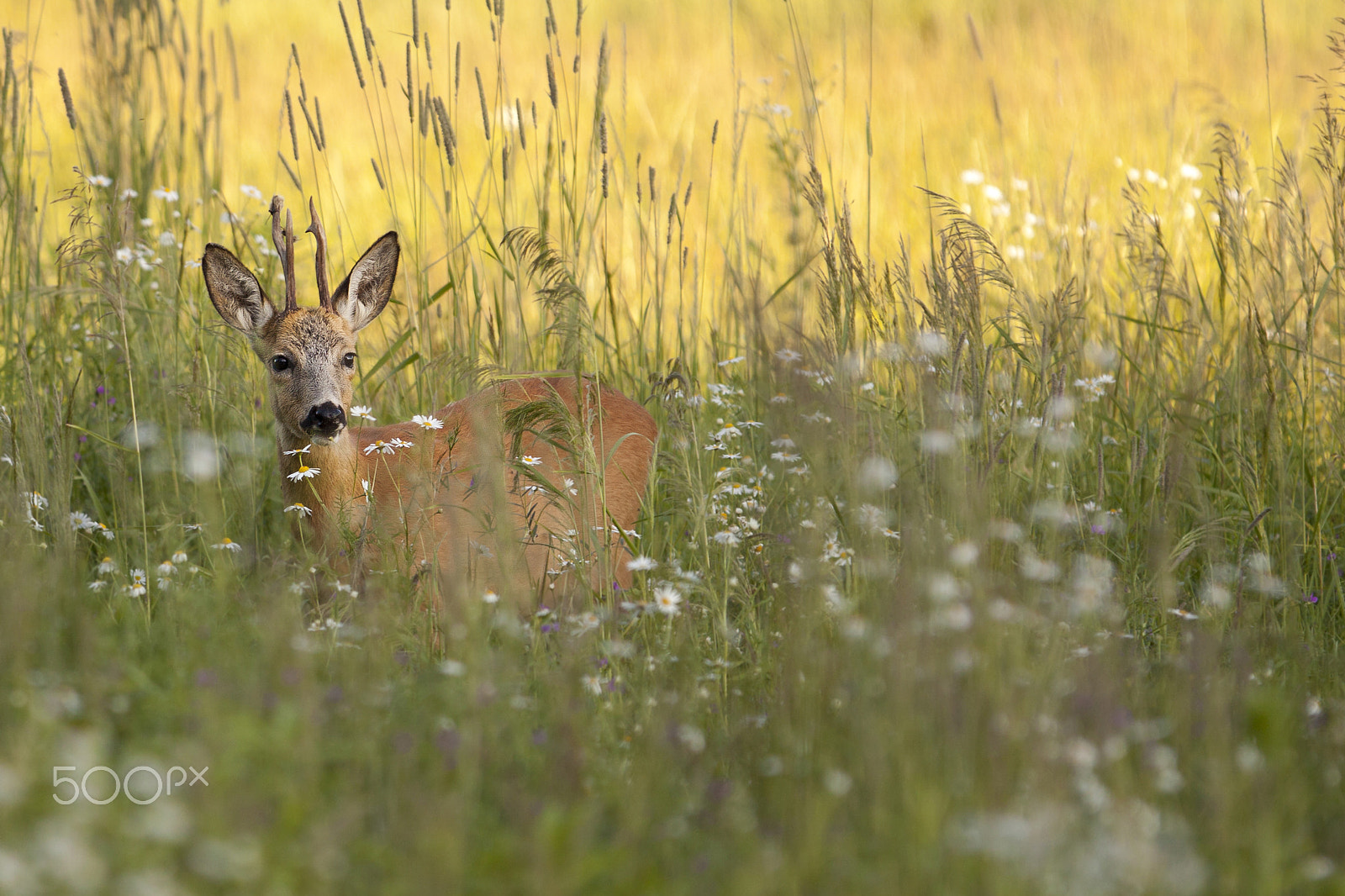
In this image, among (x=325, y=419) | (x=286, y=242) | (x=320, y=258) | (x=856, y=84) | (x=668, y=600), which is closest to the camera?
(x=668, y=600)

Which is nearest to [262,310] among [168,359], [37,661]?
[168,359]

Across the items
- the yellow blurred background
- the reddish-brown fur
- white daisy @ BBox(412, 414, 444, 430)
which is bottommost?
the reddish-brown fur

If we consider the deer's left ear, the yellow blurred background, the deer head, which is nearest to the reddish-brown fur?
the deer head

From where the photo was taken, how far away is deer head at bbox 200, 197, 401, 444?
3.79 meters

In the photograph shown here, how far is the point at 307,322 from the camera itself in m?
4.03

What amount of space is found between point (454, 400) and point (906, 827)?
2.84 metres

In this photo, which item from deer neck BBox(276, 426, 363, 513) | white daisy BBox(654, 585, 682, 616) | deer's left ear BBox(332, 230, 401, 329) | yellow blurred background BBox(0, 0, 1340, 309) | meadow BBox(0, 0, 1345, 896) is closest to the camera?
meadow BBox(0, 0, 1345, 896)

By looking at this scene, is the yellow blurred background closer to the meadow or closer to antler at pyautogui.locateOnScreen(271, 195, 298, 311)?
the meadow

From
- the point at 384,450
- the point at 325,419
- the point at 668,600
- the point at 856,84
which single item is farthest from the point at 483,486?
the point at 856,84

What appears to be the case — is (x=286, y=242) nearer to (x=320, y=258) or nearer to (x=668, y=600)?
(x=320, y=258)

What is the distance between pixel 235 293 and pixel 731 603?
6.25ft

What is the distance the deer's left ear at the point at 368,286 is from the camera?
4086 millimetres

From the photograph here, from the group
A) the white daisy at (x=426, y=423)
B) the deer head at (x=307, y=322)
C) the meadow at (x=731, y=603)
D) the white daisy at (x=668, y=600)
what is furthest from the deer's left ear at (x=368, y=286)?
the white daisy at (x=668, y=600)

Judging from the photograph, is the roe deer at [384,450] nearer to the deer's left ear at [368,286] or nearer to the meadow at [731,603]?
the deer's left ear at [368,286]
